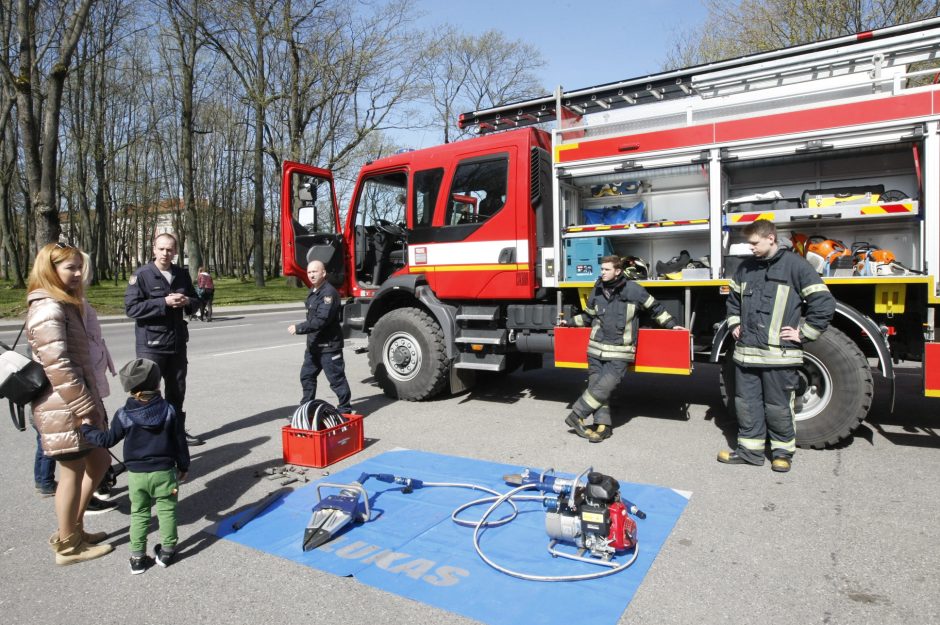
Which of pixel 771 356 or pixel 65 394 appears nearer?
pixel 65 394

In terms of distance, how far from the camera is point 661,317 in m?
5.55

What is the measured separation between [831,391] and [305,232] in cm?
575

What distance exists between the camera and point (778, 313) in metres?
4.64

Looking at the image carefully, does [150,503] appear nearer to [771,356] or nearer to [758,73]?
Result: [771,356]

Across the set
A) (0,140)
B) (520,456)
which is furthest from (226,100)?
(520,456)

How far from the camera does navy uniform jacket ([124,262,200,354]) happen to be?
15.5 feet

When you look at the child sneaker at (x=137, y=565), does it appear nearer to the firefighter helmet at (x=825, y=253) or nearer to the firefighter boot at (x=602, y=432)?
the firefighter boot at (x=602, y=432)

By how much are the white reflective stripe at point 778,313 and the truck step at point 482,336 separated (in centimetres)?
277

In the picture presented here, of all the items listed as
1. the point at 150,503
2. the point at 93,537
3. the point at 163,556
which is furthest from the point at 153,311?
the point at 163,556

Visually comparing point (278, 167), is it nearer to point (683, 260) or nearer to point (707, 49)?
point (707, 49)

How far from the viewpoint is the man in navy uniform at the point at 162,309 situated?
15.6 ft

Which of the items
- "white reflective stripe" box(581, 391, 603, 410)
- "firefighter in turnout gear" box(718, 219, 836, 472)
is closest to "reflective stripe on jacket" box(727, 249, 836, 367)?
"firefighter in turnout gear" box(718, 219, 836, 472)

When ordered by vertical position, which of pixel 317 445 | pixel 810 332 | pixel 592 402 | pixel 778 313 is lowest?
pixel 317 445

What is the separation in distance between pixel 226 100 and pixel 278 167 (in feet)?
27.2
